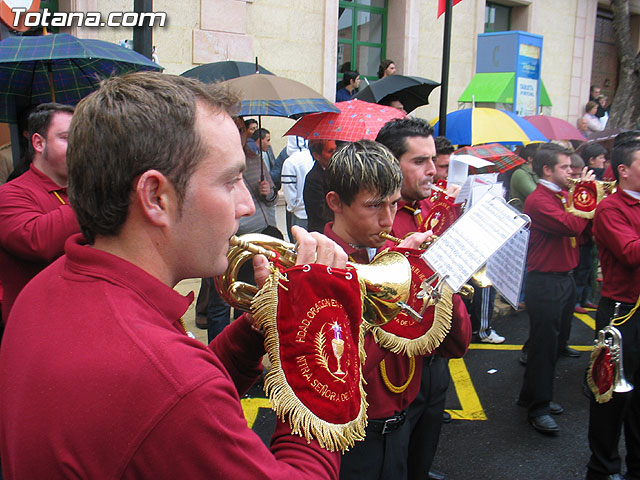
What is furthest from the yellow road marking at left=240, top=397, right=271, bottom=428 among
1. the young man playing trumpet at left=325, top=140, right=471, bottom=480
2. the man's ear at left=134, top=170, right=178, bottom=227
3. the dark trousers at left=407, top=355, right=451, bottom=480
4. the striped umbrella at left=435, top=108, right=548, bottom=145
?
the striped umbrella at left=435, top=108, right=548, bottom=145

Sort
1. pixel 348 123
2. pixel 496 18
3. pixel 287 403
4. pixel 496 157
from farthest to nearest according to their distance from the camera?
pixel 496 18 < pixel 496 157 < pixel 348 123 < pixel 287 403

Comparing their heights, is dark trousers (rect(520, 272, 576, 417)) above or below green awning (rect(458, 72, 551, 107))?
below

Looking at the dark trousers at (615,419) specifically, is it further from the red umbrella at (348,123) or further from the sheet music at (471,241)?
the red umbrella at (348,123)

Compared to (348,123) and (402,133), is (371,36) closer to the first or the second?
(348,123)

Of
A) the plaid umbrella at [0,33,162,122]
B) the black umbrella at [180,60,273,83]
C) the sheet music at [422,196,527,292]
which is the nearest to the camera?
the sheet music at [422,196,527,292]

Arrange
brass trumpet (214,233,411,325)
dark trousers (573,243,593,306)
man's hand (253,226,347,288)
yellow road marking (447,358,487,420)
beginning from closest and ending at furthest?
man's hand (253,226,347,288), brass trumpet (214,233,411,325), yellow road marking (447,358,487,420), dark trousers (573,243,593,306)

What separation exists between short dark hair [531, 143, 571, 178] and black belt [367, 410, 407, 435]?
10.1 ft

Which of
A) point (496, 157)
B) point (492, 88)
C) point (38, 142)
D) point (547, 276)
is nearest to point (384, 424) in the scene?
point (38, 142)

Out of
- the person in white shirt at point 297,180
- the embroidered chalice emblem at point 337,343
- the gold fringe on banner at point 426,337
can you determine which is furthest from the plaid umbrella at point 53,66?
the person in white shirt at point 297,180

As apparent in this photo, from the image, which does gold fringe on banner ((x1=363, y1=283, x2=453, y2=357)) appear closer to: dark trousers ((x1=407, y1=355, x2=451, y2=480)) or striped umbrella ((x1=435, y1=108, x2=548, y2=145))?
dark trousers ((x1=407, y1=355, x2=451, y2=480))

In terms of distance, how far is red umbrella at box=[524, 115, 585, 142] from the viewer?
827 cm

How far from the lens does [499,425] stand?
13.8ft

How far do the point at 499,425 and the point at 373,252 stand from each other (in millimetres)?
2424

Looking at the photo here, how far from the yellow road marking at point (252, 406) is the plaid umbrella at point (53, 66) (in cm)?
240
